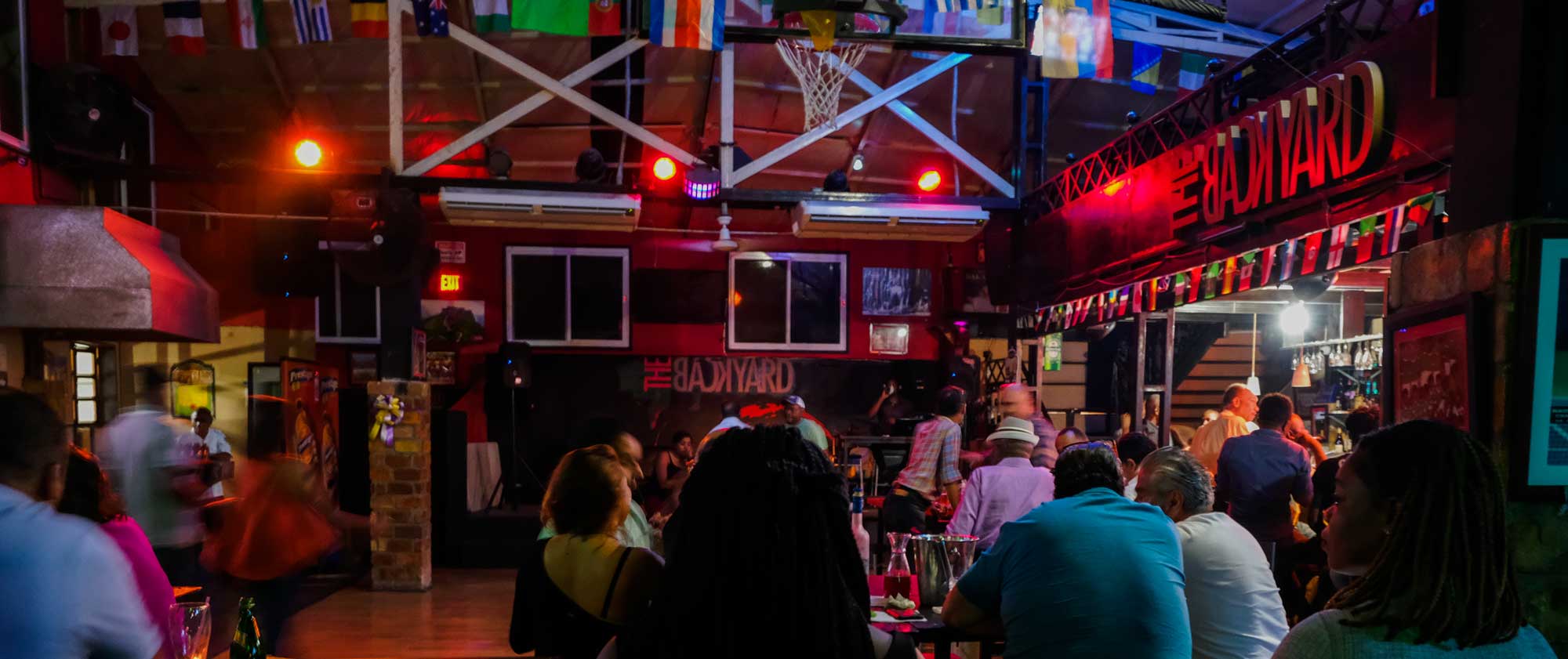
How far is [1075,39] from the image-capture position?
7.12 meters

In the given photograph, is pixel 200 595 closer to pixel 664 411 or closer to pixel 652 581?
pixel 652 581

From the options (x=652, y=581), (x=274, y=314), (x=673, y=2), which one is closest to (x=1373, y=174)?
(x=652, y=581)

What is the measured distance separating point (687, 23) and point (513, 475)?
16.1 ft

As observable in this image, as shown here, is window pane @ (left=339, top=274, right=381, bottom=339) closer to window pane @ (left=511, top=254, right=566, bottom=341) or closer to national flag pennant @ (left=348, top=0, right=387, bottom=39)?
window pane @ (left=511, top=254, right=566, bottom=341)

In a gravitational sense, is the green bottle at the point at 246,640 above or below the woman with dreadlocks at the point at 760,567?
below

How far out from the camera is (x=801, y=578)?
1.50 m

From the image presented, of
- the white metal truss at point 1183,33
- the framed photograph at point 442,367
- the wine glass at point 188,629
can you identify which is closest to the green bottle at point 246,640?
the wine glass at point 188,629

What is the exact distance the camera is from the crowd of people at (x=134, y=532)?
1.70 meters

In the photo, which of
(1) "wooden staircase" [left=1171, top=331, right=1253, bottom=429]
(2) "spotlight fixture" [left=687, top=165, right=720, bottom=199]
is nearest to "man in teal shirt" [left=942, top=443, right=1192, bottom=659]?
(2) "spotlight fixture" [left=687, top=165, right=720, bottom=199]

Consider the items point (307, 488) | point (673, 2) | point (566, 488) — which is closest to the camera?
point (566, 488)

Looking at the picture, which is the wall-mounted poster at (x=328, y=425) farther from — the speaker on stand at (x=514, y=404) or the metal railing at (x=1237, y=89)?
the metal railing at (x=1237, y=89)

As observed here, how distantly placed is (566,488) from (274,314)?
9.25 metres

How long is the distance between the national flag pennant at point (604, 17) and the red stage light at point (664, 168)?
166 cm

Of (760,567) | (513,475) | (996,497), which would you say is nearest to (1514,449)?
(760,567)
